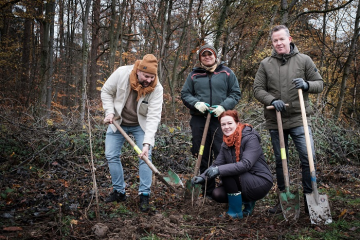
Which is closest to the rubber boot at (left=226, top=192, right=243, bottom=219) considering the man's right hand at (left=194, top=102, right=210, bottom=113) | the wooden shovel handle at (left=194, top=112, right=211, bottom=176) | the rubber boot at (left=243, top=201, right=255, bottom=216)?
the rubber boot at (left=243, top=201, right=255, bottom=216)

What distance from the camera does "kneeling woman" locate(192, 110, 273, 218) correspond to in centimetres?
315

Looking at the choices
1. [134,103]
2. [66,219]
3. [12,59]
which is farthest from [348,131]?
[12,59]

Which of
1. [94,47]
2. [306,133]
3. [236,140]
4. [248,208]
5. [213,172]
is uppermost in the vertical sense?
[94,47]

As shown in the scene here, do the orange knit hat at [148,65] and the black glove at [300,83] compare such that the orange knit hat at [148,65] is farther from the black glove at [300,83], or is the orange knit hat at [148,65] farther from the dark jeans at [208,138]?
the black glove at [300,83]

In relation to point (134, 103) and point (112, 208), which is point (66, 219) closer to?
point (112, 208)

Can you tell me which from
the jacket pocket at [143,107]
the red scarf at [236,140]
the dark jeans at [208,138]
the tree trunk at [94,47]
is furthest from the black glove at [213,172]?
the tree trunk at [94,47]

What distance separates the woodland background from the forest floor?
5 centimetres

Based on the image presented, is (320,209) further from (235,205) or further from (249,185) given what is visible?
(235,205)

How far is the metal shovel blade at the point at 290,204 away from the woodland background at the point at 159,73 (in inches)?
23.1

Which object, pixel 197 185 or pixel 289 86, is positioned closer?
pixel 289 86

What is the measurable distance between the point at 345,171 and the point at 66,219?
5395mm

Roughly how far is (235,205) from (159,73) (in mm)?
9224

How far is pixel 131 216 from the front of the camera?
3.42m

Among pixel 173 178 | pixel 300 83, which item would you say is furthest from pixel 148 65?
pixel 300 83
